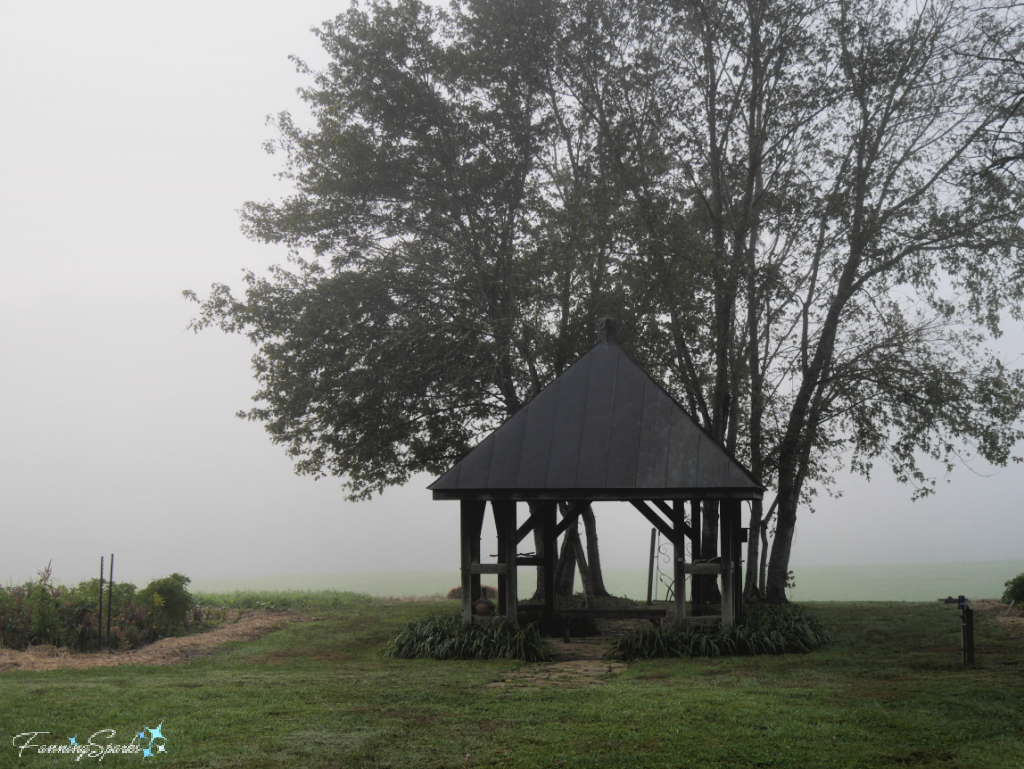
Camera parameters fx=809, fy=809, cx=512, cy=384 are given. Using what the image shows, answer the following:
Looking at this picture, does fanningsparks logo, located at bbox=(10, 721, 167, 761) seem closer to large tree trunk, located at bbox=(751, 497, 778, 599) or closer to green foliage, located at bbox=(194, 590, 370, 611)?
green foliage, located at bbox=(194, 590, 370, 611)

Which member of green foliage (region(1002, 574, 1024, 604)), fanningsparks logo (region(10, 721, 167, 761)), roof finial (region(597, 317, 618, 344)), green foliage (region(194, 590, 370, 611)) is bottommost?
green foliage (region(194, 590, 370, 611))

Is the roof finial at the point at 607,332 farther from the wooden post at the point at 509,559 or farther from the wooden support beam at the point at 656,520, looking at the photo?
the wooden post at the point at 509,559

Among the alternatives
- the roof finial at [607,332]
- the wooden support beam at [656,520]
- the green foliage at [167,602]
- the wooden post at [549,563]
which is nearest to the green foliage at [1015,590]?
the wooden support beam at [656,520]

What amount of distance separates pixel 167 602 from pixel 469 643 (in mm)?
6721

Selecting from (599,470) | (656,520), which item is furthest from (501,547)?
(656,520)

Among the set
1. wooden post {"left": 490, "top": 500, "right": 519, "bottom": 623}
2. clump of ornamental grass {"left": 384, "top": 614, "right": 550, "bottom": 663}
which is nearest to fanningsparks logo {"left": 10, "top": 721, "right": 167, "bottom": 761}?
clump of ornamental grass {"left": 384, "top": 614, "right": 550, "bottom": 663}

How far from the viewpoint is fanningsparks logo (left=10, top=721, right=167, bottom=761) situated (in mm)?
6516

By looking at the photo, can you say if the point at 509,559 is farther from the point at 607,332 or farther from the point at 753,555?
the point at 753,555

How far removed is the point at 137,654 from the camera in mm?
12648

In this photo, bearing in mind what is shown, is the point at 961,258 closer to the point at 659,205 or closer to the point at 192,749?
the point at 659,205

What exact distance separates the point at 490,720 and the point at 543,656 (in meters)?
3.98

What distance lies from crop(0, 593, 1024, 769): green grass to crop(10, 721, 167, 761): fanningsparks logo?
10 centimetres

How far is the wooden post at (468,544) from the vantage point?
12492 mm

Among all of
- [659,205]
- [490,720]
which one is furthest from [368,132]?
[490,720]
